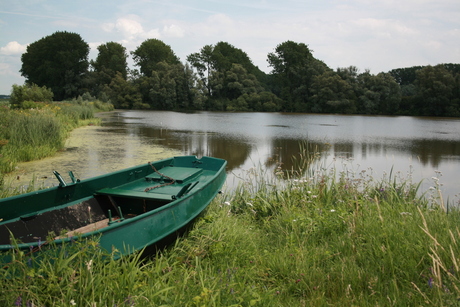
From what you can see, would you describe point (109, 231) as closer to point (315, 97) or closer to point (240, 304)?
point (240, 304)

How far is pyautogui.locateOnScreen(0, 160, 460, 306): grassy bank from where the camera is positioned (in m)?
2.11

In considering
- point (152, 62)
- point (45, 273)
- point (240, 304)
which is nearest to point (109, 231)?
point (45, 273)

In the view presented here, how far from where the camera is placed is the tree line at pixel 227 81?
4278cm

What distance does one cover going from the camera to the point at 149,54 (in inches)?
2357

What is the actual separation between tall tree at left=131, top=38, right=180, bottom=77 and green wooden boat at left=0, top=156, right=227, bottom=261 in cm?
5732

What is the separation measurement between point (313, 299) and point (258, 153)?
26.9 ft

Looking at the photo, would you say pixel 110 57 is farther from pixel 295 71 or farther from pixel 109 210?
pixel 109 210

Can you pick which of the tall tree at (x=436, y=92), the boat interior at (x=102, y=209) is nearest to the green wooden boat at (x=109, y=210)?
the boat interior at (x=102, y=209)

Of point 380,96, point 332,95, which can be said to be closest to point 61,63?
point 332,95

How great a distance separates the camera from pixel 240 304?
2324mm

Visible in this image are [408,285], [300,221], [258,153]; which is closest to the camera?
[408,285]

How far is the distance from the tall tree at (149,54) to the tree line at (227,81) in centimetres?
17

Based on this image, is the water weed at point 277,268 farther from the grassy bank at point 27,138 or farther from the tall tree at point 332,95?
the tall tree at point 332,95

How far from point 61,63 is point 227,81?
25710mm
